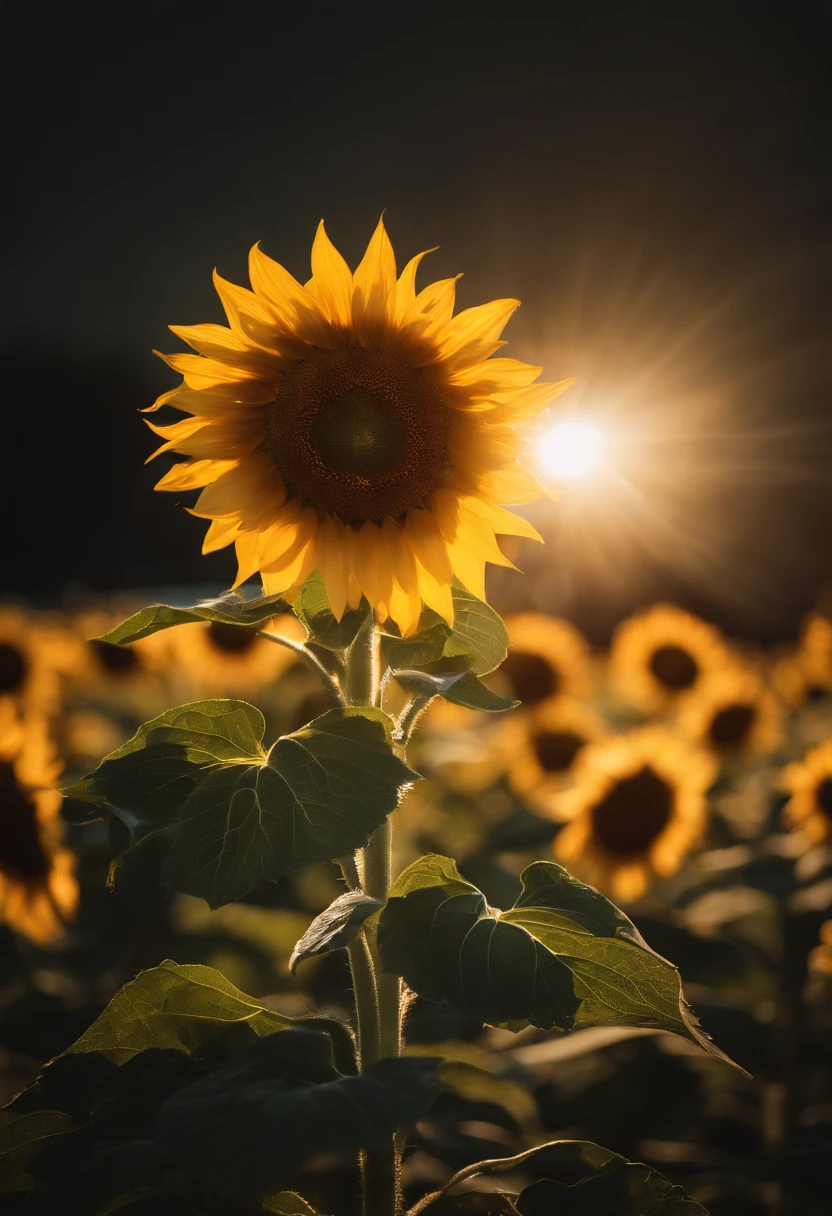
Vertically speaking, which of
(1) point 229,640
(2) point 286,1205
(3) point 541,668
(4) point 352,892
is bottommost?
(2) point 286,1205

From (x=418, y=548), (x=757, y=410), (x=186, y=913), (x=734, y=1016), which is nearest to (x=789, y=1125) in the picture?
(x=734, y=1016)

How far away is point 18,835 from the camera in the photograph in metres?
2.46

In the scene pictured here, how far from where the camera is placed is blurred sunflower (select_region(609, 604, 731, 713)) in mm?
4211

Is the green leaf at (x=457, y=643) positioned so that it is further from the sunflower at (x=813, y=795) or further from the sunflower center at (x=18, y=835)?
the sunflower at (x=813, y=795)

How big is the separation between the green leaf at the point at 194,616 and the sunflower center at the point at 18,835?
146 cm

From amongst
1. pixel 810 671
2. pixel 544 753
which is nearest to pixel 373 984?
pixel 544 753

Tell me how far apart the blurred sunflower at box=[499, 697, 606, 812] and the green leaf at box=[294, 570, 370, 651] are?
7.72ft

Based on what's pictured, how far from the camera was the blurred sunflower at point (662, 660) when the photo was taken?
4211mm

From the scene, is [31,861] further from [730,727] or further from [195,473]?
[730,727]

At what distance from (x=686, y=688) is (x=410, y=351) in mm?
3188

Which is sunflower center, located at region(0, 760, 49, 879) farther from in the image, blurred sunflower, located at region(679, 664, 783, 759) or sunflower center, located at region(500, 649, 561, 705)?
blurred sunflower, located at region(679, 664, 783, 759)

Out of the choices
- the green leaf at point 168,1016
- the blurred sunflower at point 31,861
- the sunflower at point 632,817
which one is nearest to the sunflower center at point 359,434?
the green leaf at point 168,1016

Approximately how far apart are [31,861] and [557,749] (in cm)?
187

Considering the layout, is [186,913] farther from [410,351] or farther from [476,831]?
[410,351]
